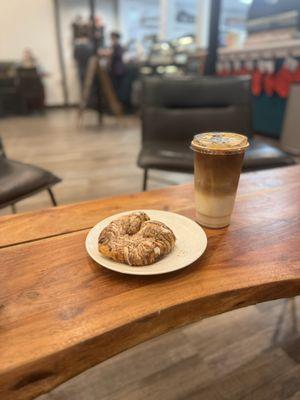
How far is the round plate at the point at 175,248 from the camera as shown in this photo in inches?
19.5

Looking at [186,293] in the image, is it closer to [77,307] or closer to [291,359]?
[77,307]

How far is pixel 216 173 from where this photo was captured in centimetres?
59

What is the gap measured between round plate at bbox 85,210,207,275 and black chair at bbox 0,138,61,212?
629 millimetres

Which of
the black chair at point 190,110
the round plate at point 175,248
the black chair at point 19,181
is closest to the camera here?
the round plate at point 175,248

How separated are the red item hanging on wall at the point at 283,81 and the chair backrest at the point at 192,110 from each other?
135 centimetres

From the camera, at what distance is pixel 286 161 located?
4.73ft

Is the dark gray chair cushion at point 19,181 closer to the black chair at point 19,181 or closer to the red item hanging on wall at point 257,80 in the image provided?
the black chair at point 19,181

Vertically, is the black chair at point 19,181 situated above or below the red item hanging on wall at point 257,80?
below

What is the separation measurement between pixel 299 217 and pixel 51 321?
0.54 m

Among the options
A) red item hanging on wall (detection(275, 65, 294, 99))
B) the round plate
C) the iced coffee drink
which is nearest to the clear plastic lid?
the iced coffee drink

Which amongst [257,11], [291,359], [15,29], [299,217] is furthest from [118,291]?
[15,29]

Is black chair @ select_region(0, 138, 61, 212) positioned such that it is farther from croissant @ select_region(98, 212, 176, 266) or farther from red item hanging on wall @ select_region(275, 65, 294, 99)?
red item hanging on wall @ select_region(275, 65, 294, 99)

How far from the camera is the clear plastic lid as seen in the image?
0.56 m

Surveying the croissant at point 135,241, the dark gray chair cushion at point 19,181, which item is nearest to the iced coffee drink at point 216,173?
the croissant at point 135,241
